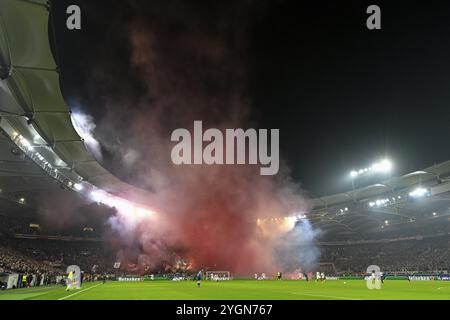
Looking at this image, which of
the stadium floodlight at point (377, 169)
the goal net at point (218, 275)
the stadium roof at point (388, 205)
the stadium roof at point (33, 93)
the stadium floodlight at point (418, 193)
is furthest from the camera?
the goal net at point (218, 275)

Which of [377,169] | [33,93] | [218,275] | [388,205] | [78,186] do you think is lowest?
[218,275]

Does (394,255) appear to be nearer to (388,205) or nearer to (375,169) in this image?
(388,205)

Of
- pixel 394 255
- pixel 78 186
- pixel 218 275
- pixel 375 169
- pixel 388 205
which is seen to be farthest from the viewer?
pixel 394 255

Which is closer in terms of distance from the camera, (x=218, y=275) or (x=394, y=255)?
(x=218, y=275)

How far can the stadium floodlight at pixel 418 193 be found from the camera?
5597 centimetres

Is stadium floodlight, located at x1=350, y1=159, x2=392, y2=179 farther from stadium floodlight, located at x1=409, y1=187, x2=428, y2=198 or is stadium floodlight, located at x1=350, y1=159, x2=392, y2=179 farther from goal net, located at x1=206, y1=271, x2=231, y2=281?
goal net, located at x1=206, y1=271, x2=231, y2=281

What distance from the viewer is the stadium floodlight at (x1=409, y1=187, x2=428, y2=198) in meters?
56.0

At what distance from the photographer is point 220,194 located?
218ft

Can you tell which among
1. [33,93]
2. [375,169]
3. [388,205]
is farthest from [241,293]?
[388,205]

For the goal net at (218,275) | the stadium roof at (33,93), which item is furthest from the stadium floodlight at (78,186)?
the goal net at (218,275)

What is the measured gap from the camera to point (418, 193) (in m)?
56.7

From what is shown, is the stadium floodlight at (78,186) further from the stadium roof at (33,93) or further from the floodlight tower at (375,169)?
the floodlight tower at (375,169)
